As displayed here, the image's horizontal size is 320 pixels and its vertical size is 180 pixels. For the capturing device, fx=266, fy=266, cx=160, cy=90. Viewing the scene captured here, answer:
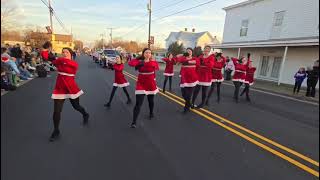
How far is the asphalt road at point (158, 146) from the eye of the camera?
3729 millimetres

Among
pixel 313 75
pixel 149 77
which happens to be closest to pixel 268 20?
pixel 149 77

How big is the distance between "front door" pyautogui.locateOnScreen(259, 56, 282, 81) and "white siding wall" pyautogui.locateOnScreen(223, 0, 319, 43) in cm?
178

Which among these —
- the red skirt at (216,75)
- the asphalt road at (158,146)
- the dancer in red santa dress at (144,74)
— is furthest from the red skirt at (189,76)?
the red skirt at (216,75)

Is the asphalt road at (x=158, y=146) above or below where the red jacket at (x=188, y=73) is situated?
below

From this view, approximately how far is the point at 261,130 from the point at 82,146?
4.06m

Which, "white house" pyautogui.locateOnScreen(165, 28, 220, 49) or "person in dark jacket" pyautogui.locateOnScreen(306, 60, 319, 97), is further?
"white house" pyautogui.locateOnScreen(165, 28, 220, 49)

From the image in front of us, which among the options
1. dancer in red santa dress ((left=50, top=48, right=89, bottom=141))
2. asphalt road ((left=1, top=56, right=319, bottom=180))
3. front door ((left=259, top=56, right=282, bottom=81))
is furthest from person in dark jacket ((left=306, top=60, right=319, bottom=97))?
front door ((left=259, top=56, right=282, bottom=81))

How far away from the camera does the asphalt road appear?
373cm

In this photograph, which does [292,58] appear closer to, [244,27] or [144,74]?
[244,27]

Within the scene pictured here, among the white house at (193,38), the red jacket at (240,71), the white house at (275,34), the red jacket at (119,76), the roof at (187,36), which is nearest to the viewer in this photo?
the red jacket at (119,76)

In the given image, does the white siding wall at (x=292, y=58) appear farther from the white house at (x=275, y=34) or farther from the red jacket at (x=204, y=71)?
the red jacket at (x=204, y=71)

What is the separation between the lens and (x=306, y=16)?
695 inches

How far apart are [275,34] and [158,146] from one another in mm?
19353

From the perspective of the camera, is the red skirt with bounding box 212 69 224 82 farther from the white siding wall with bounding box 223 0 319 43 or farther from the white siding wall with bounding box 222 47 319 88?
the white siding wall with bounding box 223 0 319 43
